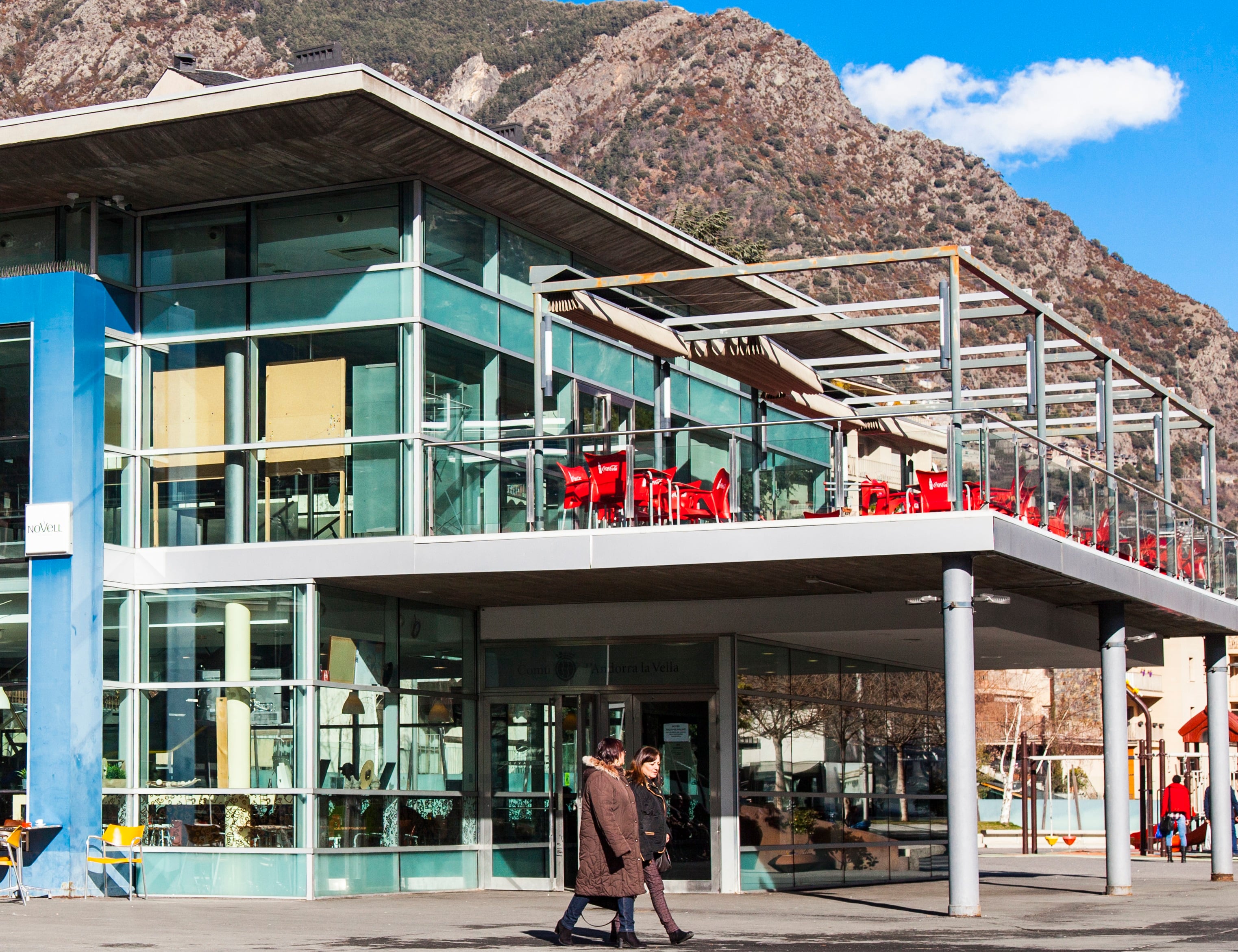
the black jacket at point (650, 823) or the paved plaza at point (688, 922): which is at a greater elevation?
the black jacket at point (650, 823)

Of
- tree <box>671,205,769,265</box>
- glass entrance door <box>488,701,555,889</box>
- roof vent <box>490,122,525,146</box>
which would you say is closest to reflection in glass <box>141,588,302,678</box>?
glass entrance door <box>488,701,555,889</box>

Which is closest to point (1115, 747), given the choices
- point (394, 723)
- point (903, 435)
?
point (903, 435)

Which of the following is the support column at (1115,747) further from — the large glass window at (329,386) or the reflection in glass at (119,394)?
the reflection in glass at (119,394)

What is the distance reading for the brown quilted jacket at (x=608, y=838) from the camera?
12.2 metres

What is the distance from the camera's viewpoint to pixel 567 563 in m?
16.8

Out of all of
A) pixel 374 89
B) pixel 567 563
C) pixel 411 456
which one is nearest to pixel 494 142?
pixel 374 89

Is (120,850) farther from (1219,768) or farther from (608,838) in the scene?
(1219,768)

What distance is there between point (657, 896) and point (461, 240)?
8757 mm

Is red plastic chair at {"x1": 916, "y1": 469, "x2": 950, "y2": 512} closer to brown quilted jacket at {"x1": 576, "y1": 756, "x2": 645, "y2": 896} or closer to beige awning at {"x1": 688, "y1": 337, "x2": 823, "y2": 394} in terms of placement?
beige awning at {"x1": 688, "y1": 337, "x2": 823, "y2": 394}

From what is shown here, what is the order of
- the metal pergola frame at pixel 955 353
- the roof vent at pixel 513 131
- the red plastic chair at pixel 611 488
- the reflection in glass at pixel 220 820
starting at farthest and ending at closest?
1. the roof vent at pixel 513 131
2. the reflection in glass at pixel 220 820
3. the red plastic chair at pixel 611 488
4. the metal pergola frame at pixel 955 353

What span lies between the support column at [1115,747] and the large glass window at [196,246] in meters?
10.5

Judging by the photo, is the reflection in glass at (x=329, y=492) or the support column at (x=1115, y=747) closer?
the reflection in glass at (x=329, y=492)

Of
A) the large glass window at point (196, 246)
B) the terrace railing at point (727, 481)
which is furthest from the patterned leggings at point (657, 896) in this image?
the large glass window at point (196, 246)

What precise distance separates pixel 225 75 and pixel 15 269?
169 inches
